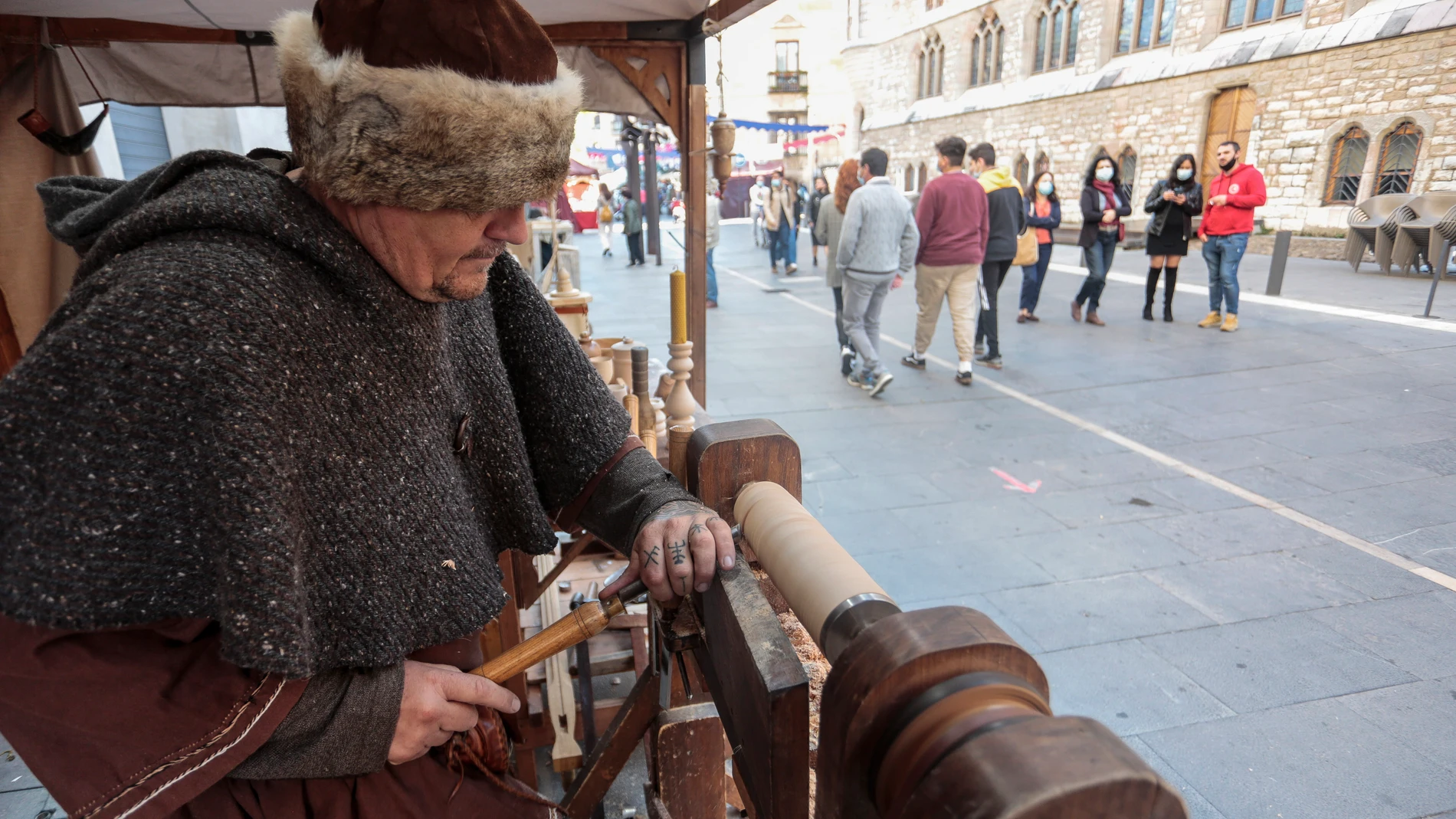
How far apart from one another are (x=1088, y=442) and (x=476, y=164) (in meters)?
4.68

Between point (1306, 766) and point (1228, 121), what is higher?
point (1228, 121)

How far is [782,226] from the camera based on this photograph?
12703 millimetres

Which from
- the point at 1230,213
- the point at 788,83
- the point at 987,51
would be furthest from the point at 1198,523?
the point at 788,83

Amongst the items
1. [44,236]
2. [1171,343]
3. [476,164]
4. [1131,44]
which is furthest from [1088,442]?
[1131,44]

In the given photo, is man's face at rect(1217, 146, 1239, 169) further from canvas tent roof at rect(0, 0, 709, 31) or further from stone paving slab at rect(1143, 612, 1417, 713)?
canvas tent roof at rect(0, 0, 709, 31)

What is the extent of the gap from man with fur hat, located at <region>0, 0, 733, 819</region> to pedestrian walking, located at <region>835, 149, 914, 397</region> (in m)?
4.75

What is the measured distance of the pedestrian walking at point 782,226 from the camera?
12200 millimetres

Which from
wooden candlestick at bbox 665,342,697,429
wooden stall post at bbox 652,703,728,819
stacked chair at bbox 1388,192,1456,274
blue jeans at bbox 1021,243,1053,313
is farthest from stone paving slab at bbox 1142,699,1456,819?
stacked chair at bbox 1388,192,1456,274

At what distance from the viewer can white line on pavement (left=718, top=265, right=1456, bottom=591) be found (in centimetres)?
328

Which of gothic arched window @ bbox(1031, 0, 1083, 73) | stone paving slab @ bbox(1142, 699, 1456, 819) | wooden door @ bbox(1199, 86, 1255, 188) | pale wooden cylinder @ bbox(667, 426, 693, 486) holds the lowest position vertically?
stone paving slab @ bbox(1142, 699, 1456, 819)

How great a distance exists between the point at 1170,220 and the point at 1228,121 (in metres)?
10.4

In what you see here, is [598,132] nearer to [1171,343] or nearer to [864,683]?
[1171,343]

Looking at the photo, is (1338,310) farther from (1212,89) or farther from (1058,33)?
(1058,33)

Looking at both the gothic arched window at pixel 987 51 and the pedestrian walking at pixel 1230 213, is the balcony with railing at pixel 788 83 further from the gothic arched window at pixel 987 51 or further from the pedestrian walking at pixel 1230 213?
the pedestrian walking at pixel 1230 213
